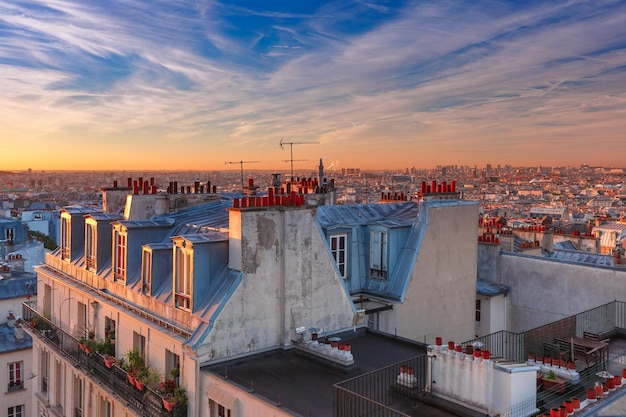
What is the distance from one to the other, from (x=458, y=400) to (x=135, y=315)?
355 inches

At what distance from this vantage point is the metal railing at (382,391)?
9.77m

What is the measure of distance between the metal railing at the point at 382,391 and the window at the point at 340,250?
20.4ft

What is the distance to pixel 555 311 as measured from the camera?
67.3ft

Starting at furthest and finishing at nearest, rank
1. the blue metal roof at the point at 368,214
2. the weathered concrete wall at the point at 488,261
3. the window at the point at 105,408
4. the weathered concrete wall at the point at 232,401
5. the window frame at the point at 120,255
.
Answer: the weathered concrete wall at the point at 488,261, the blue metal roof at the point at 368,214, the window frame at the point at 120,255, the window at the point at 105,408, the weathered concrete wall at the point at 232,401

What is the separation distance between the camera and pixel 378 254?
18.9m

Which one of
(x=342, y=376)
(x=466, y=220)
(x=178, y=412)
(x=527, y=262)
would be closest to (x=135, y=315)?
(x=178, y=412)

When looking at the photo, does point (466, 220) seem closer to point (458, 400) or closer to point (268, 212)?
point (268, 212)

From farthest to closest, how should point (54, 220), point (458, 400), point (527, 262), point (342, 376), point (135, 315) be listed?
1. point (54, 220)
2. point (527, 262)
3. point (135, 315)
4. point (342, 376)
5. point (458, 400)

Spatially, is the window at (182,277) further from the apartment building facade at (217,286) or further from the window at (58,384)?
the window at (58,384)

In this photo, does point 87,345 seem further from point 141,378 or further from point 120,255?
point 141,378

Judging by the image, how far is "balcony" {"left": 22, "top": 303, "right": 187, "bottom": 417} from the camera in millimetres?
13359

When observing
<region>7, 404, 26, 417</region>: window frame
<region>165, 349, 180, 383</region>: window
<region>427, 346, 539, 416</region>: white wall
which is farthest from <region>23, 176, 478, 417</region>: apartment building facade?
<region>7, 404, 26, 417</region>: window frame

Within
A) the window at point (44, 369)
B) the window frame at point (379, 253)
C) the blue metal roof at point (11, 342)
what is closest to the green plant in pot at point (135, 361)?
the window frame at point (379, 253)

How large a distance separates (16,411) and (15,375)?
1807mm
